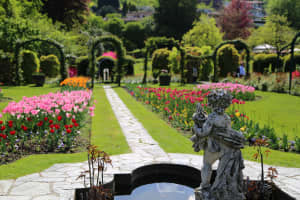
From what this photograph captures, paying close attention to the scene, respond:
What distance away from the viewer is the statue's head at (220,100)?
2906 mm

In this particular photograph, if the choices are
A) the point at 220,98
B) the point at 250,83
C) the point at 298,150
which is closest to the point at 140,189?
the point at 220,98

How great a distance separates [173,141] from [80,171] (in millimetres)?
2744

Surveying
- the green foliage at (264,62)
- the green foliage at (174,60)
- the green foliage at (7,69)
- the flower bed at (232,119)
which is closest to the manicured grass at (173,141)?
the flower bed at (232,119)

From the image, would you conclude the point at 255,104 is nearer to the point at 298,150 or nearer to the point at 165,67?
the point at 298,150

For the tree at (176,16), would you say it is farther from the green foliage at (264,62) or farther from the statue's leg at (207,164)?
the statue's leg at (207,164)

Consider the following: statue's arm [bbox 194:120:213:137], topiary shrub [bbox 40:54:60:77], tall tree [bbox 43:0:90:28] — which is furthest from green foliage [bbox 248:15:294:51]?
statue's arm [bbox 194:120:213:137]

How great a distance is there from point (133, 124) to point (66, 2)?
95.6ft

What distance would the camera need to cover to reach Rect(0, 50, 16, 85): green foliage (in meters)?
20.4

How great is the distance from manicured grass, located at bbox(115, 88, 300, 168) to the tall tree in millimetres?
27362

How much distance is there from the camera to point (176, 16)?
147ft

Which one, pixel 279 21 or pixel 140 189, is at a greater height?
pixel 279 21

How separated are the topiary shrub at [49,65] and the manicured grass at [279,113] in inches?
719

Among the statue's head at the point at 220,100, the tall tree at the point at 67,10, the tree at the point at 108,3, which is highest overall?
the tree at the point at 108,3

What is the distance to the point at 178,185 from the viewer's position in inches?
175
